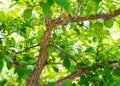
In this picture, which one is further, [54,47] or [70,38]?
[70,38]

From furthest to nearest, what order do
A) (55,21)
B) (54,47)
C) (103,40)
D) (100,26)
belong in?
(103,40), (54,47), (55,21), (100,26)

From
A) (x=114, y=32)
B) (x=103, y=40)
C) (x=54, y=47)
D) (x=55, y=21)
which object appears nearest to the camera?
(x=55, y=21)

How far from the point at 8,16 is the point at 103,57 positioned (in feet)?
1.60

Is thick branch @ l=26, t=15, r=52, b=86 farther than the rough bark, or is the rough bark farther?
thick branch @ l=26, t=15, r=52, b=86

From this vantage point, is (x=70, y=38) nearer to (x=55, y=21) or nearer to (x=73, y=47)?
(x=73, y=47)

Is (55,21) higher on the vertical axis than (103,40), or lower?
higher

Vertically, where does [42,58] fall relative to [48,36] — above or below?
below

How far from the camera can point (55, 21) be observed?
4.59 feet

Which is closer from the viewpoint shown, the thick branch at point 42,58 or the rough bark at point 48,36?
the rough bark at point 48,36

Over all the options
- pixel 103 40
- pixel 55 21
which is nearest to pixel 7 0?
pixel 55 21

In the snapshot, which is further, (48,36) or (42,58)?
(42,58)

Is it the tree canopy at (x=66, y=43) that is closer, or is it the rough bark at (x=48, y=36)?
the rough bark at (x=48, y=36)

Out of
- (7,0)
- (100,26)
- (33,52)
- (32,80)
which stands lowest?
(32,80)

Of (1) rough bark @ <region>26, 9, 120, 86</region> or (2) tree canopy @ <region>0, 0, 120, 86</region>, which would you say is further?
(2) tree canopy @ <region>0, 0, 120, 86</region>
